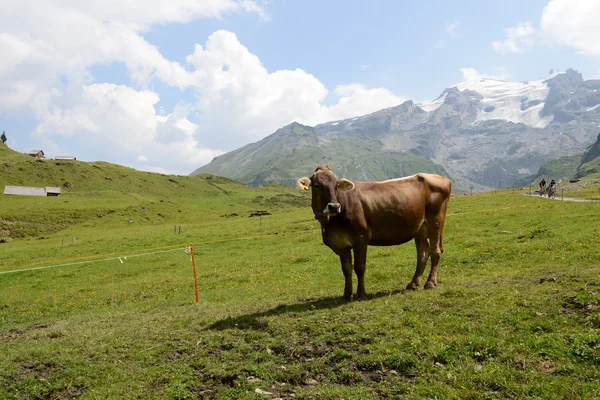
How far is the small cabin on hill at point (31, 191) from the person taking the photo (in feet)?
292

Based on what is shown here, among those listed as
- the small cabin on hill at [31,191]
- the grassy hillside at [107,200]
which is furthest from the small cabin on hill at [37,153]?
the small cabin on hill at [31,191]

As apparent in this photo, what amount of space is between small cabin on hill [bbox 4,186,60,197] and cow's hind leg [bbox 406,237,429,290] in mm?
97595

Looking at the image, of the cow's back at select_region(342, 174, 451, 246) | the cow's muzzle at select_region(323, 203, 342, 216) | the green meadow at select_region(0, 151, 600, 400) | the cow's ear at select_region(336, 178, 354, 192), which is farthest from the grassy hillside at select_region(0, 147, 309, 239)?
the cow's muzzle at select_region(323, 203, 342, 216)

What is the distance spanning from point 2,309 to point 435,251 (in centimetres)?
1974

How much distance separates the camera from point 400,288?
13766mm

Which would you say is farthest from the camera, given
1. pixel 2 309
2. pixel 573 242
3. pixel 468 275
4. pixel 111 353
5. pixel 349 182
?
pixel 2 309

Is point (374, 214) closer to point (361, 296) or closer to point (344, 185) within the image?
point (344, 185)

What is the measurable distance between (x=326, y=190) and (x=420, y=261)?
4.31 meters

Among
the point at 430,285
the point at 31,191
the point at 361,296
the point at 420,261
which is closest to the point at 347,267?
the point at 361,296

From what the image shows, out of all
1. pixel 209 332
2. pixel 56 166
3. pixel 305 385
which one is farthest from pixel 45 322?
pixel 56 166

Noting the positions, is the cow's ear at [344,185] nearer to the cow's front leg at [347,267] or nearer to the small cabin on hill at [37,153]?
the cow's front leg at [347,267]

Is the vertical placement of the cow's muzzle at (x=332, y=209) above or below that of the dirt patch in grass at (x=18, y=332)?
above

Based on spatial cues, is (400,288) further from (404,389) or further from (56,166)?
(56,166)

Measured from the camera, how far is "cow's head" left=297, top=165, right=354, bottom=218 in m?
10.9
